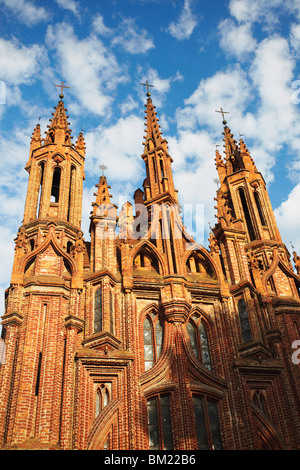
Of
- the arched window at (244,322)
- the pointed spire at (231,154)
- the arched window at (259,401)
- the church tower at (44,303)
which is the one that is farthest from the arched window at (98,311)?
the pointed spire at (231,154)

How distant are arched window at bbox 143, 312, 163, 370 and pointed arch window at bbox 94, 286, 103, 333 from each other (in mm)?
2056

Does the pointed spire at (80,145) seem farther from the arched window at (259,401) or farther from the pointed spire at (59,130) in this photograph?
the arched window at (259,401)

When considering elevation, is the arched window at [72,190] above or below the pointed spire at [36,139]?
below

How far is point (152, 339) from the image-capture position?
805 inches

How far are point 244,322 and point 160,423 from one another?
18.6 ft

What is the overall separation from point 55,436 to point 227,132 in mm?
23418

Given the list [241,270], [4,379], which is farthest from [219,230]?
[4,379]

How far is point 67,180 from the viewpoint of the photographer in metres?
24.7

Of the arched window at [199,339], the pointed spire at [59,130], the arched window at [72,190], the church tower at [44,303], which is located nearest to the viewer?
the church tower at [44,303]

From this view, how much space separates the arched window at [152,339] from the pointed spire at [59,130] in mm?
10831

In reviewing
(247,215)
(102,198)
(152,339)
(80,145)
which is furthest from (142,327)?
(80,145)

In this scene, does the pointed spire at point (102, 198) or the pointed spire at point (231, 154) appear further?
the pointed spire at point (231, 154)

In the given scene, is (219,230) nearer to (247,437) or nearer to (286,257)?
(286,257)

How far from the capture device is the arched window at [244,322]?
21.1 metres
